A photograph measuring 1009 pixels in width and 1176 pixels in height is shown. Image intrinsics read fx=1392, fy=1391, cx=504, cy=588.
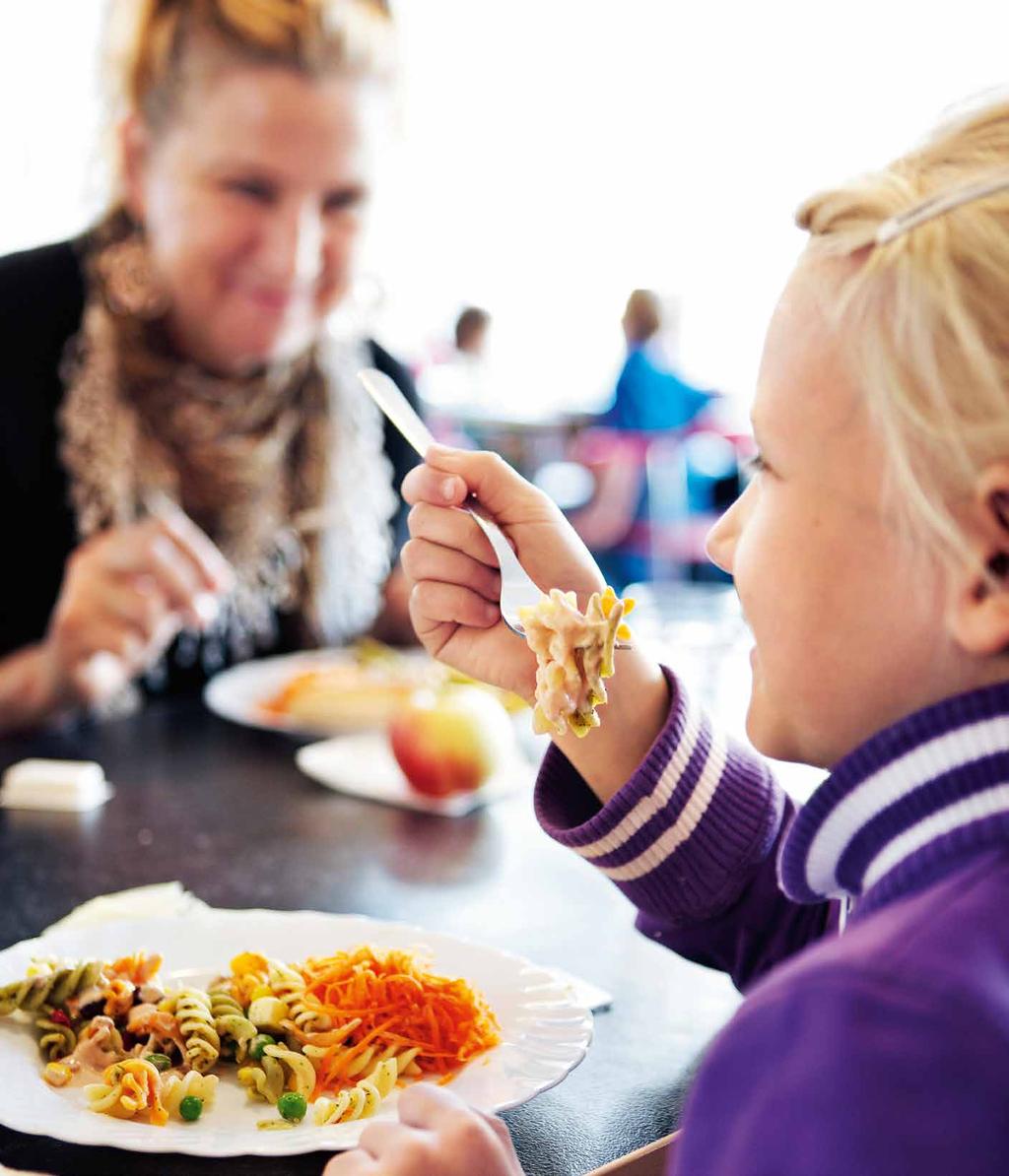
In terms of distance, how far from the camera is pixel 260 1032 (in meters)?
0.84

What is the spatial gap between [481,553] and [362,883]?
1.13ft

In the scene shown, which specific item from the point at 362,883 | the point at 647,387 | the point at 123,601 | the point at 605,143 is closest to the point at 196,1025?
the point at 362,883

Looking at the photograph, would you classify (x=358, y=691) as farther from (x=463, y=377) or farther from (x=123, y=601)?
(x=463, y=377)

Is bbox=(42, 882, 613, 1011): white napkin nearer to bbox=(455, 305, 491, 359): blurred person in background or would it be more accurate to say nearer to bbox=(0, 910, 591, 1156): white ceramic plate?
bbox=(0, 910, 591, 1156): white ceramic plate

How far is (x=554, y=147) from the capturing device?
7.77m

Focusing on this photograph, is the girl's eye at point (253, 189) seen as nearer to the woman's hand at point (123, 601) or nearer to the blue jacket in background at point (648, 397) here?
the woman's hand at point (123, 601)

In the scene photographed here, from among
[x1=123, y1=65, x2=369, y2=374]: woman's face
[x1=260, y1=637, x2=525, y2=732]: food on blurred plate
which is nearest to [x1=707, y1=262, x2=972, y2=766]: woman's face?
[x1=260, y1=637, x2=525, y2=732]: food on blurred plate

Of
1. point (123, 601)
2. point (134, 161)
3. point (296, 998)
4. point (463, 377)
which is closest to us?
point (296, 998)

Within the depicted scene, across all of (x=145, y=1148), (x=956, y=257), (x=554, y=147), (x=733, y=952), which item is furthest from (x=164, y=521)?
(x=554, y=147)

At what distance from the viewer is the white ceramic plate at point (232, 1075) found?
0.72m

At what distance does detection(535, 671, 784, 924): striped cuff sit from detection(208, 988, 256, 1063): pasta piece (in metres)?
0.26

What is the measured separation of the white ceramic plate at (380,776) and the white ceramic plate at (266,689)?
0.03 m

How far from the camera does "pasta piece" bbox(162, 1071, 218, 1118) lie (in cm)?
77

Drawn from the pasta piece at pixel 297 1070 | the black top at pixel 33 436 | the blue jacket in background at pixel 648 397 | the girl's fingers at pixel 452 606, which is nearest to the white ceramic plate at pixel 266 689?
the black top at pixel 33 436
